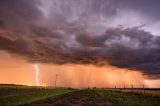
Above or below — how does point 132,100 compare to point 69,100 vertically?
below

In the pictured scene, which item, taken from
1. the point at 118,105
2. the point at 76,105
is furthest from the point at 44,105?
the point at 118,105

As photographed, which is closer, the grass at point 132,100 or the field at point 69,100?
the field at point 69,100

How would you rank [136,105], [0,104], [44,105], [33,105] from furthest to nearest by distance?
[136,105] < [44,105] < [33,105] < [0,104]

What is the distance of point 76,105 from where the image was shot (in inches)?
1695

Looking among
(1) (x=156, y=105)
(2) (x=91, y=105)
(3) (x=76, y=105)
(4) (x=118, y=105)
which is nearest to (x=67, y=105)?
(3) (x=76, y=105)

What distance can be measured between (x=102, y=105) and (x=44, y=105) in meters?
11.0

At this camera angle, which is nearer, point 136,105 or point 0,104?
point 0,104

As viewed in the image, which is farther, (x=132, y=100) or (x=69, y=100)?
(x=132, y=100)

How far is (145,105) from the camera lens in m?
45.2

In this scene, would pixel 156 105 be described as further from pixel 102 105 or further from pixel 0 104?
pixel 0 104

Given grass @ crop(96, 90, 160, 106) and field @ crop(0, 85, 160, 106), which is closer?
field @ crop(0, 85, 160, 106)

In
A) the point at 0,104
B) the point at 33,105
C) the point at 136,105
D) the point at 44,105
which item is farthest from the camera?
the point at 136,105

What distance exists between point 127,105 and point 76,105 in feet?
32.2

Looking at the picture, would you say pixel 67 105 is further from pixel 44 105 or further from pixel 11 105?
pixel 11 105
